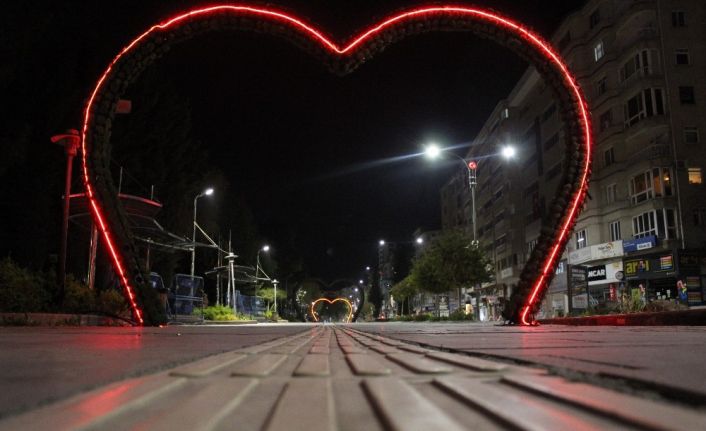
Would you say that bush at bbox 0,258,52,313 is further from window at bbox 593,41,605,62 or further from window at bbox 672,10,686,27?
window at bbox 593,41,605,62

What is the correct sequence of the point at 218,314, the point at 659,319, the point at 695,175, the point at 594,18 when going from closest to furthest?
the point at 659,319 → the point at 695,175 → the point at 218,314 → the point at 594,18

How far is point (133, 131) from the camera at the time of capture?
Answer: 30719 mm

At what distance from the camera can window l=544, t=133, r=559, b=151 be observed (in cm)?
4709

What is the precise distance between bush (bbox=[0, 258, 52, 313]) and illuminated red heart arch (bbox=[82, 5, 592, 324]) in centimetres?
317

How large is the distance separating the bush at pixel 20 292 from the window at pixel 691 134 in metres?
35.1

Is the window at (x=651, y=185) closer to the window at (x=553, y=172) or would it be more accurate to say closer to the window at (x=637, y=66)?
the window at (x=637, y=66)

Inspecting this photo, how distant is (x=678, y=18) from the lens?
36.1 meters

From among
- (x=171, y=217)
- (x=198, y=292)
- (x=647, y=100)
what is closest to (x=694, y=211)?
(x=647, y=100)

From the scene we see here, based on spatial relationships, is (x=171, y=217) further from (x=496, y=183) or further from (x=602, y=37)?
(x=496, y=183)

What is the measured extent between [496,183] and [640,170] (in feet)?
107

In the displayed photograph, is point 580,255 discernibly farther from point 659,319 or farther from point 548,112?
point 659,319

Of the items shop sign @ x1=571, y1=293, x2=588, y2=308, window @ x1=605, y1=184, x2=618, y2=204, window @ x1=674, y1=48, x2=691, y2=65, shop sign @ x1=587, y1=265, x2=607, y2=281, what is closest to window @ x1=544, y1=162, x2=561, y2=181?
window @ x1=605, y1=184, x2=618, y2=204

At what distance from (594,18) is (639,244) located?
672 inches

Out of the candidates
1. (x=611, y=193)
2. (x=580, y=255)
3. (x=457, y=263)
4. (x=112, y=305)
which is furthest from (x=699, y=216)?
(x=112, y=305)
